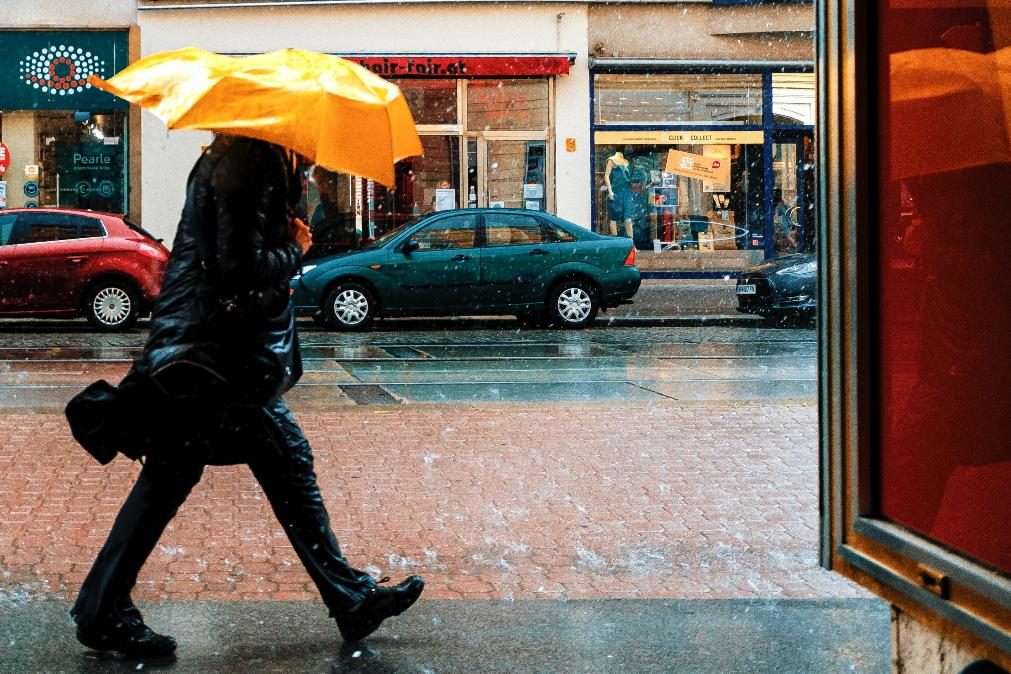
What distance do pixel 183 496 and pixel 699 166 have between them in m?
19.8

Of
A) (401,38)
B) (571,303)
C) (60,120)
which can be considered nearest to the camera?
(571,303)

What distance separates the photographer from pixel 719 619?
15.3 ft

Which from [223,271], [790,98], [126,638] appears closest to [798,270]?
[790,98]

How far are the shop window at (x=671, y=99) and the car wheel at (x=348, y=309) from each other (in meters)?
7.27

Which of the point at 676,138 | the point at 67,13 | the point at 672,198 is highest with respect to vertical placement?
the point at 67,13

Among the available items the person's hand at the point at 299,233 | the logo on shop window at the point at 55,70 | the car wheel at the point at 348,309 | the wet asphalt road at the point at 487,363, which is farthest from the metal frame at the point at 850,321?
the logo on shop window at the point at 55,70

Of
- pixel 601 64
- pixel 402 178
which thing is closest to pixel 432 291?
pixel 402 178

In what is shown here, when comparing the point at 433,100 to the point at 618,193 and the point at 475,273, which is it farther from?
the point at 475,273

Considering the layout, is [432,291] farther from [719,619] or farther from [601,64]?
[719,619]

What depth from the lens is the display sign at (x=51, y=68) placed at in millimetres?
22297

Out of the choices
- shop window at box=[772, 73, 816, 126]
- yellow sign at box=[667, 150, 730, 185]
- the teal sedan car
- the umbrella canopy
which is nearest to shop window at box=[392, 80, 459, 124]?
yellow sign at box=[667, 150, 730, 185]

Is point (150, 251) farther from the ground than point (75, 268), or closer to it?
farther from the ground

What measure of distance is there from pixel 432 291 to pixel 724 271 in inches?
290

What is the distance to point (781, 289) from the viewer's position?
18406 mm
